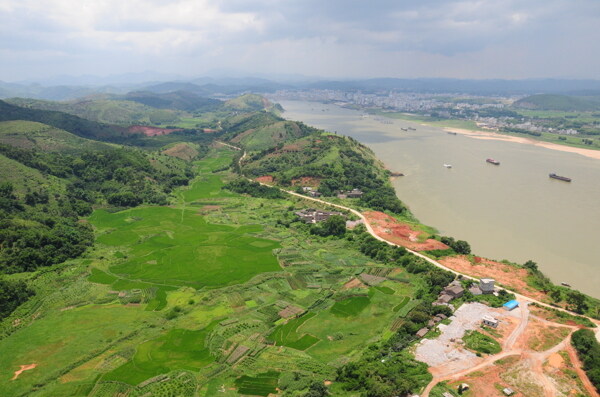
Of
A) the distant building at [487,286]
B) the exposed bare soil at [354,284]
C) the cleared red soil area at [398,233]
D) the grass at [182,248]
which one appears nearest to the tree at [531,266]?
the distant building at [487,286]

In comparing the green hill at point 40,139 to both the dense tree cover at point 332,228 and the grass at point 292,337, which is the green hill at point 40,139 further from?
the grass at point 292,337

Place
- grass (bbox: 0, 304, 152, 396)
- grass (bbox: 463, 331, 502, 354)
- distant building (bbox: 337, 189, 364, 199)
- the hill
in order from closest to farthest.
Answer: grass (bbox: 0, 304, 152, 396)
grass (bbox: 463, 331, 502, 354)
distant building (bbox: 337, 189, 364, 199)
the hill

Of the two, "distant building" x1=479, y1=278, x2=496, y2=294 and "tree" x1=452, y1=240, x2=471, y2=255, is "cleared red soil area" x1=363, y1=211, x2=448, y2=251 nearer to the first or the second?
"tree" x1=452, y1=240, x2=471, y2=255

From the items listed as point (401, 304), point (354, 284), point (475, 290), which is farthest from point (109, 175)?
point (475, 290)

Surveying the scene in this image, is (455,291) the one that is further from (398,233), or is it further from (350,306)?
(398,233)

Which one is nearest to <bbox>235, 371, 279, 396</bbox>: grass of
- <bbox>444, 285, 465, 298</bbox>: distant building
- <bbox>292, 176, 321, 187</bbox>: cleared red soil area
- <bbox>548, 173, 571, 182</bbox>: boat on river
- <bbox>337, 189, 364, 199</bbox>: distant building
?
<bbox>444, 285, 465, 298</bbox>: distant building

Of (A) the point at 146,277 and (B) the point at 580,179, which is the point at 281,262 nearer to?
(A) the point at 146,277
